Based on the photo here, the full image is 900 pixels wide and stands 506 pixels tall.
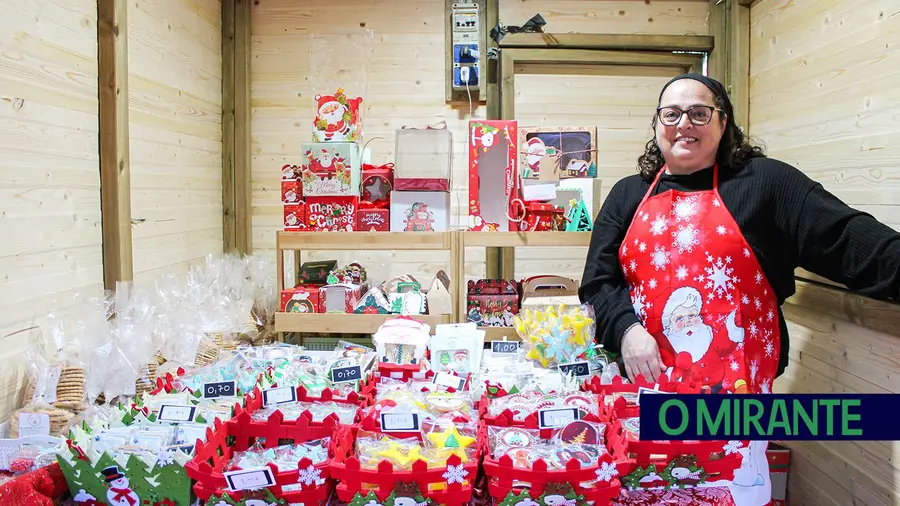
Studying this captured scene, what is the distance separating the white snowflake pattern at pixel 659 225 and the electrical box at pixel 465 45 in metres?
1.68

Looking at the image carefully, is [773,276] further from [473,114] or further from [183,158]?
[183,158]

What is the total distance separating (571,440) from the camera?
142 cm

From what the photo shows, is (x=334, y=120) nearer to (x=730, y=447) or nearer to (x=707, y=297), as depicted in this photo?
(x=707, y=297)

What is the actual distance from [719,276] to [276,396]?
134cm

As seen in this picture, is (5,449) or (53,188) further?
(53,188)

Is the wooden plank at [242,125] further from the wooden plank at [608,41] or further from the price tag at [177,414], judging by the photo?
the price tag at [177,414]

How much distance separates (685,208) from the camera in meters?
2.07

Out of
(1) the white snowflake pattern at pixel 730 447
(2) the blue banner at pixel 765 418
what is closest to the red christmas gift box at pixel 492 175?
(1) the white snowflake pattern at pixel 730 447

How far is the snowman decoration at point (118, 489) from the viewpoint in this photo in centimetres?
132

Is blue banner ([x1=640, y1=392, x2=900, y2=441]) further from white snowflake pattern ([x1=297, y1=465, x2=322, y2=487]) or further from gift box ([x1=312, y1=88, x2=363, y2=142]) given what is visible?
gift box ([x1=312, y1=88, x2=363, y2=142])

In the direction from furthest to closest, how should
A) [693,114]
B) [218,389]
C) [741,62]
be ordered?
[741,62], [693,114], [218,389]

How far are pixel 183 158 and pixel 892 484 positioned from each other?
122 inches

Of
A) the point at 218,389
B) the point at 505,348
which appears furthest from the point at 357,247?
the point at 218,389

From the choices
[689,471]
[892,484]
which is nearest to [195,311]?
[689,471]
